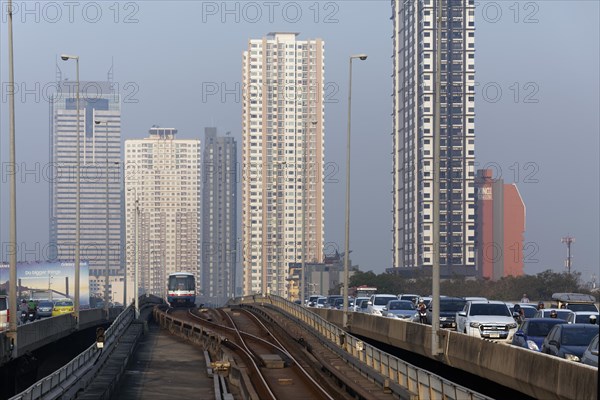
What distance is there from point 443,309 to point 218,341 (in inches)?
448

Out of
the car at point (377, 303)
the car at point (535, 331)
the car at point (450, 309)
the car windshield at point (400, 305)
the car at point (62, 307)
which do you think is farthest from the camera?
the car at point (62, 307)

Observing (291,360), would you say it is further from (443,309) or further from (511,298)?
(511,298)

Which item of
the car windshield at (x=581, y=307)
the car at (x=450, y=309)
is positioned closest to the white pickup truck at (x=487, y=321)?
the car at (x=450, y=309)

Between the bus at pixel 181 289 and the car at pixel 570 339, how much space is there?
79765 millimetres

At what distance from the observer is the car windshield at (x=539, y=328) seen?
34125mm

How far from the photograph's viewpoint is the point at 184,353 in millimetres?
56281

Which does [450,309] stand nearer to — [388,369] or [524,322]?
[524,322]

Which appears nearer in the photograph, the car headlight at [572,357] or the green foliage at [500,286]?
the car headlight at [572,357]

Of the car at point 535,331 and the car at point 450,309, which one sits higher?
the car at point 535,331

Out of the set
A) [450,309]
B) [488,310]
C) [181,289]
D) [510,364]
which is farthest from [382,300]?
[181,289]

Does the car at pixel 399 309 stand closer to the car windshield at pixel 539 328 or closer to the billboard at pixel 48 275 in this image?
the car windshield at pixel 539 328

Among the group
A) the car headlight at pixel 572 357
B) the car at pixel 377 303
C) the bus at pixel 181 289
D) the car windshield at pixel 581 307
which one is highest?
the car headlight at pixel 572 357

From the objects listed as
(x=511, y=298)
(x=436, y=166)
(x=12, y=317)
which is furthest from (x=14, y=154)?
(x=511, y=298)

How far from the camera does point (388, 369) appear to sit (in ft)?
112
